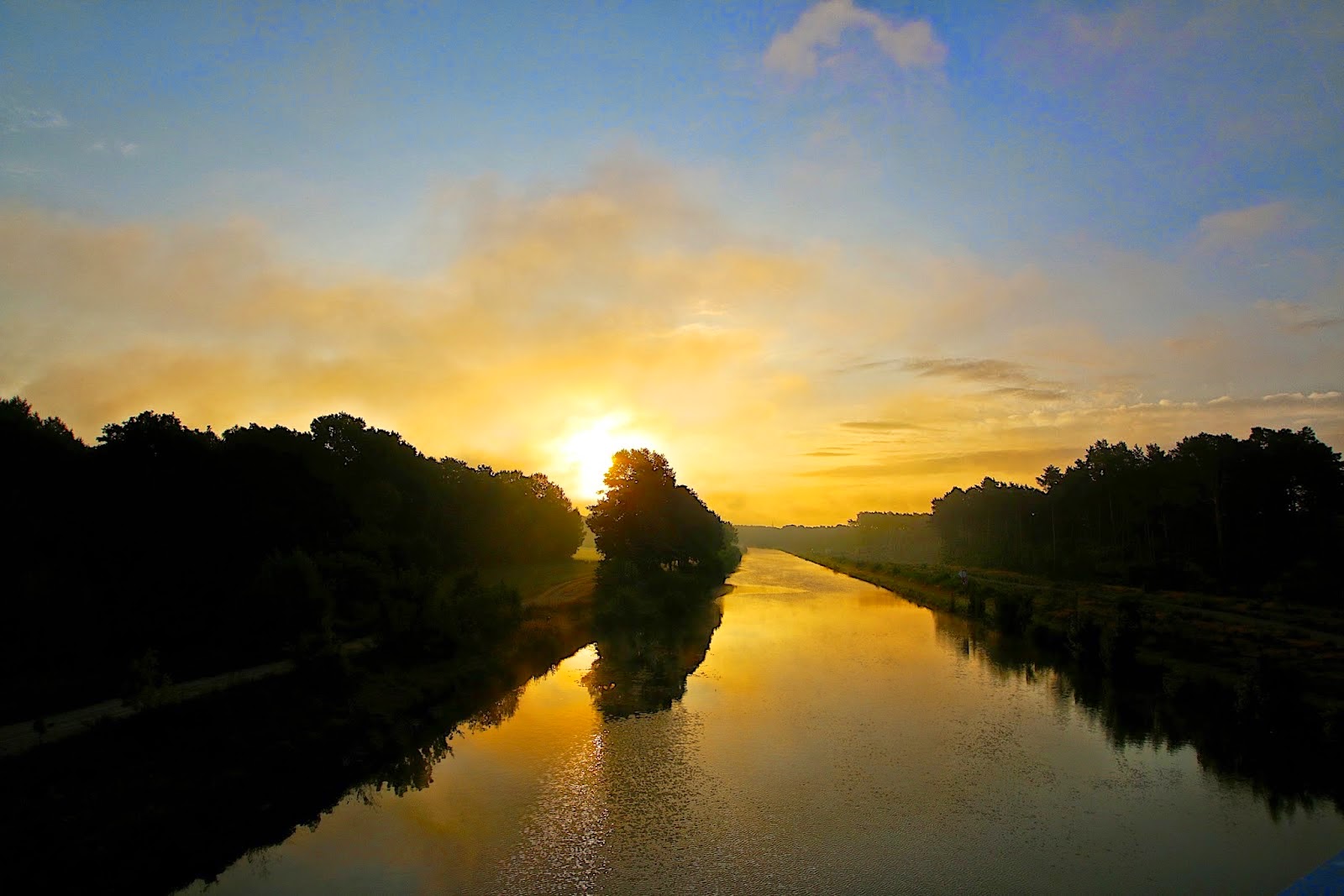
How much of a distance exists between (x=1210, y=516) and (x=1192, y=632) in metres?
44.6

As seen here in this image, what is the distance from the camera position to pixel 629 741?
77.4ft

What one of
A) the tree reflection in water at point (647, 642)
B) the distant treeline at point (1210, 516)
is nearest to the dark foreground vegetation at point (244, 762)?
the tree reflection in water at point (647, 642)

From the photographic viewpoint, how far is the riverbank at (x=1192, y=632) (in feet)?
94.0

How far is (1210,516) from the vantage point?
75750 millimetres

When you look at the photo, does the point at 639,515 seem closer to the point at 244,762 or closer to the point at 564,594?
the point at 564,594

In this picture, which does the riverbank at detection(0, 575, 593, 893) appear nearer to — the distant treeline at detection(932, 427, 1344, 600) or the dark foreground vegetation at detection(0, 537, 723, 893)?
the dark foreground vegetation at detection(0, 537, 723, 893)

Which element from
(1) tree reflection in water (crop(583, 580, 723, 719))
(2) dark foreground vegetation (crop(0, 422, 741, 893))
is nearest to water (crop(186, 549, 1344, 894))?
(1) tree reflection in water (crop(583, 580, 723, 719))

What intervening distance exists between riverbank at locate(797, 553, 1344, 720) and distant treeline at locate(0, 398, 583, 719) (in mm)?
33777

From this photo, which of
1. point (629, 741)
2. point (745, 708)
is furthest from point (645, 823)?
point (745, 708)

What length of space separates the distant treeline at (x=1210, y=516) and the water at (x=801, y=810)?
164 ft

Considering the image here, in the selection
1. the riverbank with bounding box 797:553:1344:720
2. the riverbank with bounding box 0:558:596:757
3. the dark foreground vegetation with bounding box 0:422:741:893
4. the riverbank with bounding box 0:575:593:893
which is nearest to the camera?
the riverbank with bounding box 0:575:593:893

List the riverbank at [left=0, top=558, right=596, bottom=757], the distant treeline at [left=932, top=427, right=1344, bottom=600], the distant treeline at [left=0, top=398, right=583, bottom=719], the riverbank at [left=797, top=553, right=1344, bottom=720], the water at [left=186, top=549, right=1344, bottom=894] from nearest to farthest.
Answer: the water at [left=186, top=549, right=1344, bottom=894], the riverbank at [left=0, top=558, right=596, bottom=757], the distant treeline at [left=0, top=398, right=583, bottom=719], the riverbank at [left=797, top=553, right=1344, bottom=720], the distant treeline at [left=932, top=427, right=1344, bottom=600]

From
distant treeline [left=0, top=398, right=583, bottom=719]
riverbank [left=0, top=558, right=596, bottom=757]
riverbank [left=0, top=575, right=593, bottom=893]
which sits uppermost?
distant treeline [left=0, top=398, right=583, bottom=719]

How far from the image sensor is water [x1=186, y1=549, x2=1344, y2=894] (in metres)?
14.5
